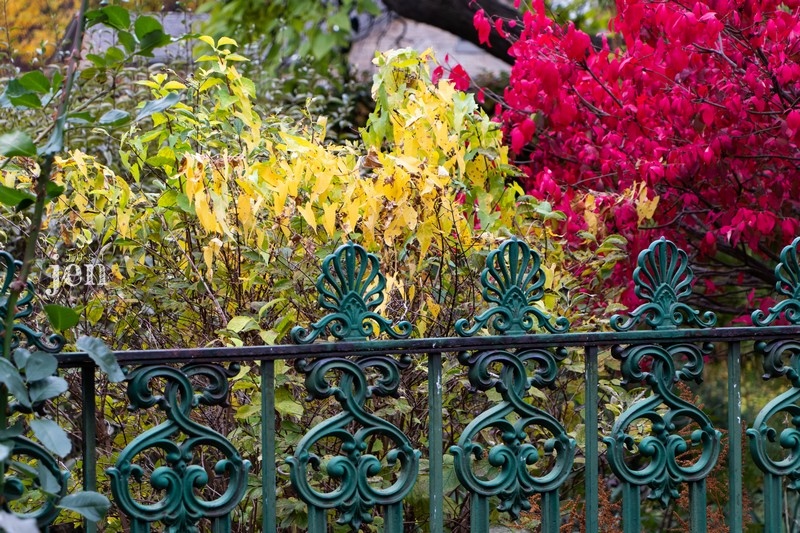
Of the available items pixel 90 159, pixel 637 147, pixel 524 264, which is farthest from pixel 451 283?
pixel 637 147

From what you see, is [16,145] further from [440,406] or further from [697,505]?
[697,505]

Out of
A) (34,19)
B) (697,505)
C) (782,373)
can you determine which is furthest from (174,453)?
(34,19)

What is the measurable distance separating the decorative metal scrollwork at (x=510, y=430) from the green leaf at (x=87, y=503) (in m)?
0.73

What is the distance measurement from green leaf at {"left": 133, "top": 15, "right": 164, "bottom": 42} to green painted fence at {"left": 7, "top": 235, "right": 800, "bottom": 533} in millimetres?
539

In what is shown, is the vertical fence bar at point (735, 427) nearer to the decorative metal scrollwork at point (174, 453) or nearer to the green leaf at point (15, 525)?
the decorative metal scrollwork at point (174, 453)

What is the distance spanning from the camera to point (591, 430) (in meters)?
2.11

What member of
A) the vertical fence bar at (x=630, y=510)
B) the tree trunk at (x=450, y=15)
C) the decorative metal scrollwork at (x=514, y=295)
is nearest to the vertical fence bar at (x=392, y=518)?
the decorative metal scrollwork at (x=514, y=295)

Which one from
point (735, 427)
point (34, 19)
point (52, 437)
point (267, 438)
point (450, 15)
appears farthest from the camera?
→ point (34, 19)

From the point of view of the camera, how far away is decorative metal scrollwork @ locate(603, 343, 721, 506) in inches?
83.4

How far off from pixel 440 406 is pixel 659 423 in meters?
0.55

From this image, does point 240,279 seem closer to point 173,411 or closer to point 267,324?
point 267,324

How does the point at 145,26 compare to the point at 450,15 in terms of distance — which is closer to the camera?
the point at 145,26

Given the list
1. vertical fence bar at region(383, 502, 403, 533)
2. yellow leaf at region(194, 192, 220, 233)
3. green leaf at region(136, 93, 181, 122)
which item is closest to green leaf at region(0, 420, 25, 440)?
green leaf at region(136, 93, 181, 122)

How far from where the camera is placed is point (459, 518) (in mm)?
2816
